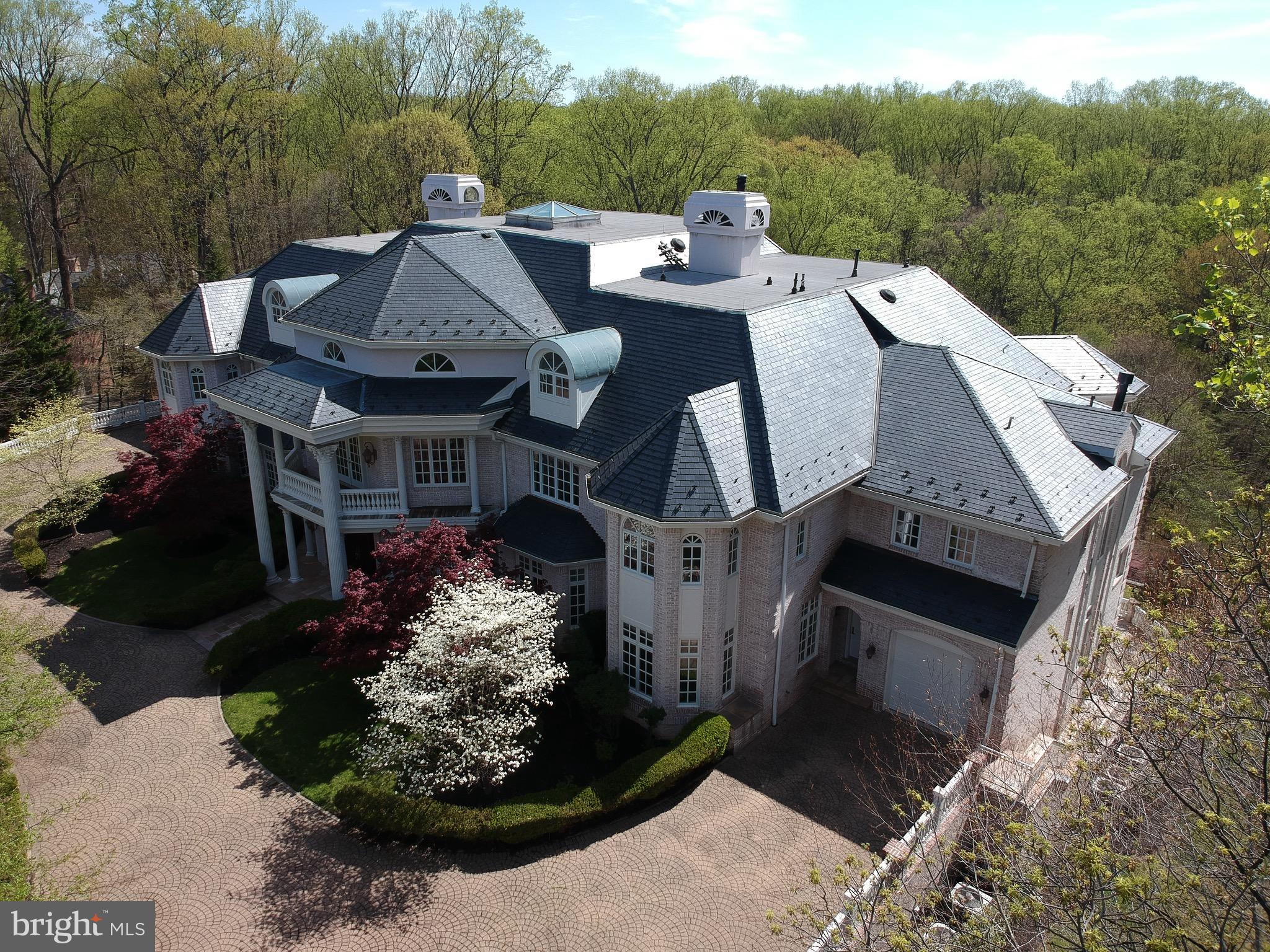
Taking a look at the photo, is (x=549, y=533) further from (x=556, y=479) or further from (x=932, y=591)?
(x=932, y=591)

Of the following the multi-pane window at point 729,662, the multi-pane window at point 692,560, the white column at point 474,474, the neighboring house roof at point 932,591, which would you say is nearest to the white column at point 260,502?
the white column at point 474,474

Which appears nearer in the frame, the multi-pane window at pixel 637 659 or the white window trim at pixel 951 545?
the white window trim at pixel 951 545

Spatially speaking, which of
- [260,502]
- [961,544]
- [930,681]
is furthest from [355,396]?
[930,681]

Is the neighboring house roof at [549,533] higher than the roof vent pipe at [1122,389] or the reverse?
the reverse

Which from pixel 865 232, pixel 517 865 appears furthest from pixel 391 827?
pixel 865 232

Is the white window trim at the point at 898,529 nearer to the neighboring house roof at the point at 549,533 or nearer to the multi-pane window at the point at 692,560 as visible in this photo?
the multi-pane window at the point at 692,560

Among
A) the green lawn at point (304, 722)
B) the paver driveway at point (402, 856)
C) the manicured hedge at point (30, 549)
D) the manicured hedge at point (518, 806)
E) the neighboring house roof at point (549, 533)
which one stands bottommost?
the paver driveway at point (402, 856)
